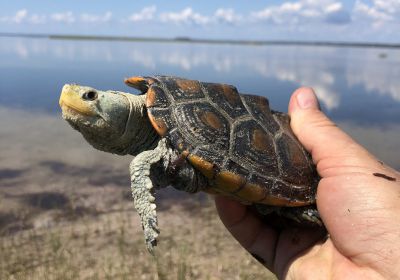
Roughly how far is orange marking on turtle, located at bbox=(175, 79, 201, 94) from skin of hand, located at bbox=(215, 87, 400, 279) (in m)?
1.08

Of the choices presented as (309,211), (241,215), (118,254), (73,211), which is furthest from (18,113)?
(309,211)

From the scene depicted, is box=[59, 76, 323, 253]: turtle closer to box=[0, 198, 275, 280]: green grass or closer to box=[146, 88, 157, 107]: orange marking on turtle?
box=[146, 88, 157, 107]: orange marking on turtle

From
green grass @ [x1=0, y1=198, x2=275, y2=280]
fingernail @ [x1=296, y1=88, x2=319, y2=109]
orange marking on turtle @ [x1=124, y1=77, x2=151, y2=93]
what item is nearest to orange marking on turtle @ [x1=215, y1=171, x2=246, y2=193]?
orange marking on turtle @ [x1=124, y1=77, x2=151, y2=93]

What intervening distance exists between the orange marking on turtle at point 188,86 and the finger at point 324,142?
1.08 meters

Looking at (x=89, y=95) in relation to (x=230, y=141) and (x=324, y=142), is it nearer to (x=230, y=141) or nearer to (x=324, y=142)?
(x=230, y=141)

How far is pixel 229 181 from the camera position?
9.41 ft

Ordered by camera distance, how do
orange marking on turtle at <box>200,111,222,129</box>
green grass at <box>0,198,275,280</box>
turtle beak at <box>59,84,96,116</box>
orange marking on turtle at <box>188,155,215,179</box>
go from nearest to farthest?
orange marking on turtle at <box>188,155,215,179</box>
turtle beak at <box>59,84,96,116</box>
orange marking on turtle at <box>200,111,222,129</box>
green grass at <box>0,198,275,280</box>

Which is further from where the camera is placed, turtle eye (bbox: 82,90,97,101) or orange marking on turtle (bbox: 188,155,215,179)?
turtle eye (bbox: 82,90,97,101)

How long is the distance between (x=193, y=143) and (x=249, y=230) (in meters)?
1.60

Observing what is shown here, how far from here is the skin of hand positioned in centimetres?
274

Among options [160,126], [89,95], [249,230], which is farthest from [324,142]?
[89,95]

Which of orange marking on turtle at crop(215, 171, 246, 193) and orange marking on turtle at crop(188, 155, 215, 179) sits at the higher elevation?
orange marking on turtle at crop(188, 155, 215, 179)

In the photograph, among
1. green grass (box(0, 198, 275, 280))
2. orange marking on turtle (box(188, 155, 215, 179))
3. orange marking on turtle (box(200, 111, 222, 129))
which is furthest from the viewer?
green grass (box(0, 198, 275, 280))

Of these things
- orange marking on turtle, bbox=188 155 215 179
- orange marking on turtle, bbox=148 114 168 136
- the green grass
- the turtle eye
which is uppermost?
the turtle eye
